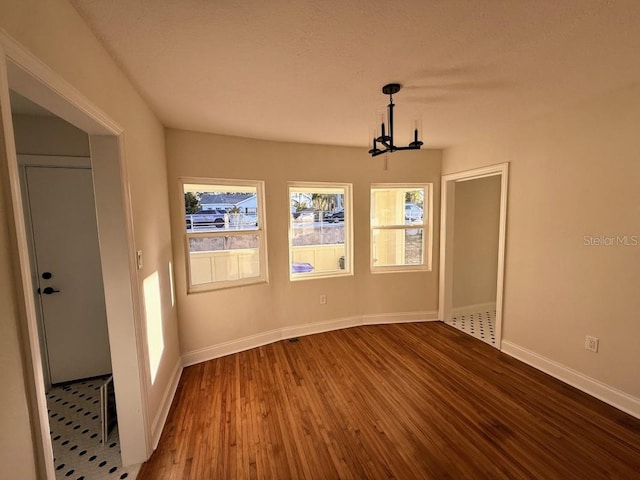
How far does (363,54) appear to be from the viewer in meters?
1.58

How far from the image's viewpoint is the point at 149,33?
1386 mm

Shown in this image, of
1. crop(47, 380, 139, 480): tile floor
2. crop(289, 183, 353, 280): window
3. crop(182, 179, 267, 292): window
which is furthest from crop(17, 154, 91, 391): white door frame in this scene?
crop(289, 183, 353, 280): window

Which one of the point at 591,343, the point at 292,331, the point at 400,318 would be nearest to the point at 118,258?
the point at 292,331

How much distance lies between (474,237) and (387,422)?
9.95 ft

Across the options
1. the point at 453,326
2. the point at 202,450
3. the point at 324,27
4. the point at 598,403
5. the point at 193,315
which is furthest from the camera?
the point at 453,326

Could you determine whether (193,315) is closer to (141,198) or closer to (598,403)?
(141,198)

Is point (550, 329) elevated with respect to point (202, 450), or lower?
elevated

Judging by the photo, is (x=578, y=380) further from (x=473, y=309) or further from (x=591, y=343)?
(x=473, y=309)

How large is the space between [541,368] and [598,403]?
49 centimetres

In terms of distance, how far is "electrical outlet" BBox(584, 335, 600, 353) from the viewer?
229cm

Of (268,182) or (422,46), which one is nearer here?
(422,46)

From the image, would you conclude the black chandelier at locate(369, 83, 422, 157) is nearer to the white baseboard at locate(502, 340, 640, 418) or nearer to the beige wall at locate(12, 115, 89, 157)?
the white baseboard at locate(502, 340, 640, 418)

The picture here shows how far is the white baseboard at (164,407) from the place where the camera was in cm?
192

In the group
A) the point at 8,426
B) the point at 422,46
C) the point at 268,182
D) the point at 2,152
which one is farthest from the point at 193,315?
the point at 422,46
